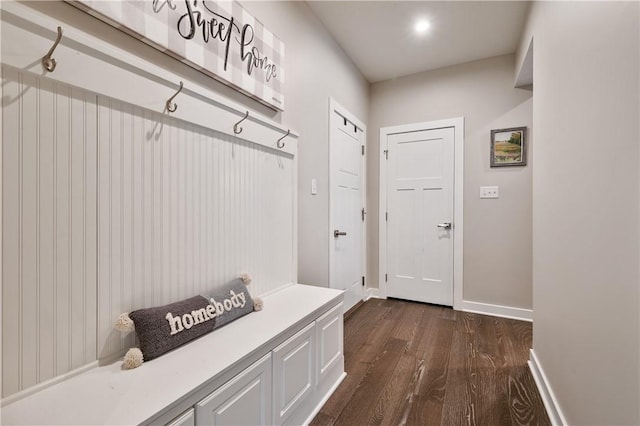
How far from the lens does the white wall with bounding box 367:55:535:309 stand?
2885 mm

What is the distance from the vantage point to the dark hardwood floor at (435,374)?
1540 millimetres

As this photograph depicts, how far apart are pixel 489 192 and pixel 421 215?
27.7 inches

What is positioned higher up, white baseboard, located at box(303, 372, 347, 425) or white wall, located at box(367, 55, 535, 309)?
white wall, located at box(367, 55, 535, 309)

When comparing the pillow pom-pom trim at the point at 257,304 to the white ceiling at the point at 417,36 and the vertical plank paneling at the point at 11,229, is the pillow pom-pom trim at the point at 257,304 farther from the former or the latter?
the white ceiling at the point at 417,36

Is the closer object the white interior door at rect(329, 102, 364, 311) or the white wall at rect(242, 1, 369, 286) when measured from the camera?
the white wall at rect(242, 1, 369, 286)

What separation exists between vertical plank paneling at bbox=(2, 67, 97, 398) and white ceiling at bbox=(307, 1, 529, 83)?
6.69ft

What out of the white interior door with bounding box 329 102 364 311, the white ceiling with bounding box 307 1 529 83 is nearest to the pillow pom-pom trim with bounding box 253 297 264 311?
the white interior door with bounding box 329 102 364 311

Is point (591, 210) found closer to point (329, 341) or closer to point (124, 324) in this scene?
point (329, 341)

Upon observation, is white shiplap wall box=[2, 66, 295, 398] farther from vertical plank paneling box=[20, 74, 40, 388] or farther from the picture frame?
the picture frame

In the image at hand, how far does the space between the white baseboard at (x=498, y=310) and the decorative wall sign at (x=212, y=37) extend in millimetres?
2771

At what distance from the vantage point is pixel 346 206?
2896 millimetres

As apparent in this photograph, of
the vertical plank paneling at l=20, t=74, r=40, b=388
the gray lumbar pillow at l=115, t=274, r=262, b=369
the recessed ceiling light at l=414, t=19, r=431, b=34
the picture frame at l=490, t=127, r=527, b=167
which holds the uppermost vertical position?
the recessed ceiling light at l=414, t=19, r=431, b=34

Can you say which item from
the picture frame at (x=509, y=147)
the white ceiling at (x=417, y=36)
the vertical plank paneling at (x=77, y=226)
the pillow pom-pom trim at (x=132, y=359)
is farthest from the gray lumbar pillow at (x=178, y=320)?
the picture frame at (x=509, y=147)

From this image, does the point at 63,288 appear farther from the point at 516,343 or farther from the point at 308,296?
the point at 516,343
